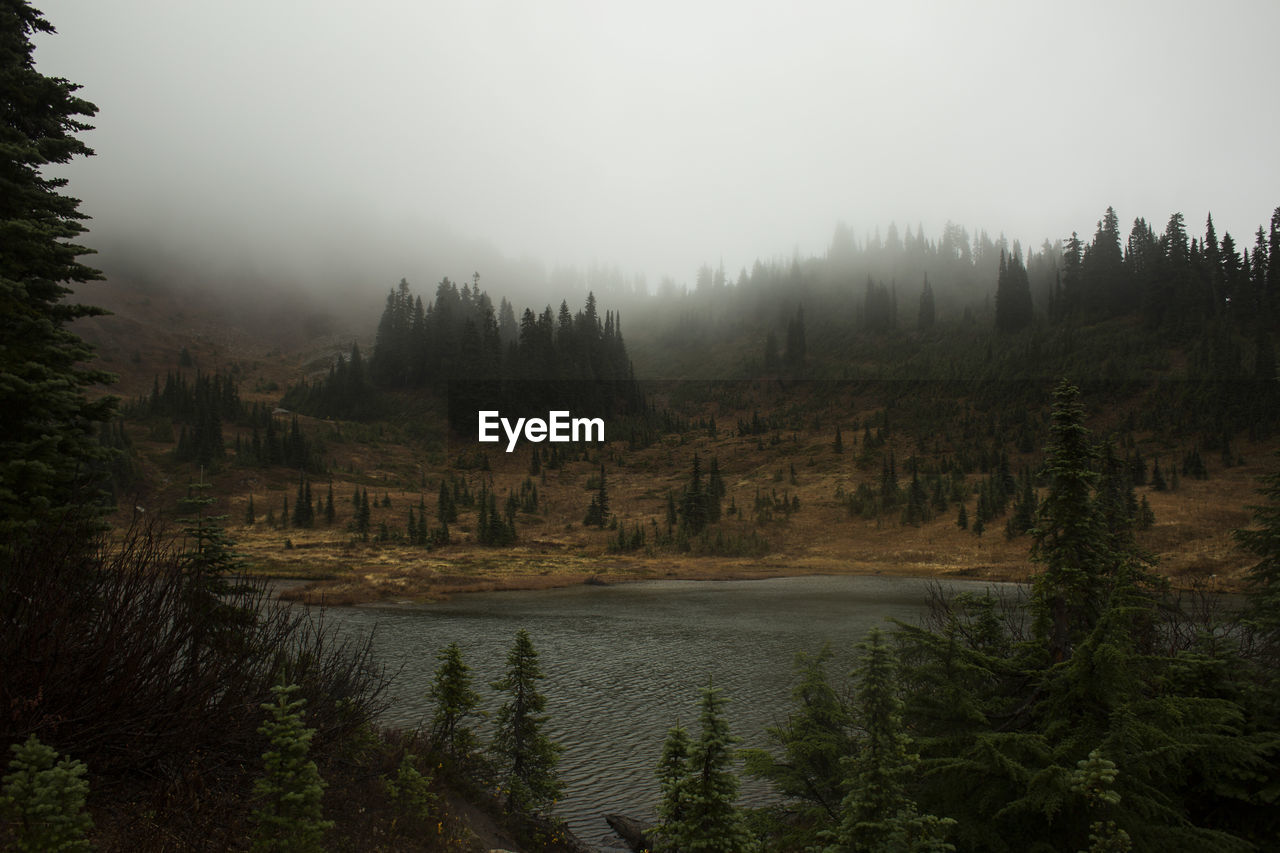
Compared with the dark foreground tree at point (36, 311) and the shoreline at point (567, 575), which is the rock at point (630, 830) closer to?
the dark foreground tree at point (36, 311)

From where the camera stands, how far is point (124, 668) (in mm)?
6980

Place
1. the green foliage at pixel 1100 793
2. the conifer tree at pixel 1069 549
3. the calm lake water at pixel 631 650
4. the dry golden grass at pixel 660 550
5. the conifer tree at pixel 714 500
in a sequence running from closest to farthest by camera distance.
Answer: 1. the green foliage at pixel 1100 793
2. the conifer tree at pixel 1069 549
3. the calm lake water at pixel 631 650
4. the dry golden grass at pixel 660 550
5. the conifer tree at pixel 714 500

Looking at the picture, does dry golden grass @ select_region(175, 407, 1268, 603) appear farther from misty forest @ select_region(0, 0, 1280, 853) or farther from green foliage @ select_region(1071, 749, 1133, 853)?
green foliage @ select_region(1071, 749, 1133, 853)

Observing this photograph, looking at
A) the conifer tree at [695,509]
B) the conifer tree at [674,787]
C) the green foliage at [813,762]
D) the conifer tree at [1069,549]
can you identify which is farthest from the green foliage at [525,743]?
the conifer tree at [695,509]

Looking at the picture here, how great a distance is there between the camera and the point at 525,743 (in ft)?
43.4

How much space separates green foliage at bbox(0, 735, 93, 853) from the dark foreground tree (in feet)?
21.4

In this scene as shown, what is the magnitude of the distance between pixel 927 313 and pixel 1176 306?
6075 centimetres

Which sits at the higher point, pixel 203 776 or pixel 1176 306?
pixel 1176 306

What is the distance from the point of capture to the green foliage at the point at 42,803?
468 cm

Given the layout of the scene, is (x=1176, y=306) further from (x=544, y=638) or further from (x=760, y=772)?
(x=760, y=772)

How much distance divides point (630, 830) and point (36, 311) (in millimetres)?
15890

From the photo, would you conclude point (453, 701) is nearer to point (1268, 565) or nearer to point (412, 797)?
point (412, 797)

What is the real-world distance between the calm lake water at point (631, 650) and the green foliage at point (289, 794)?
4746 millimetres

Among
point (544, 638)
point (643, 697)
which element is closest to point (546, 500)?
point (544, 638)
